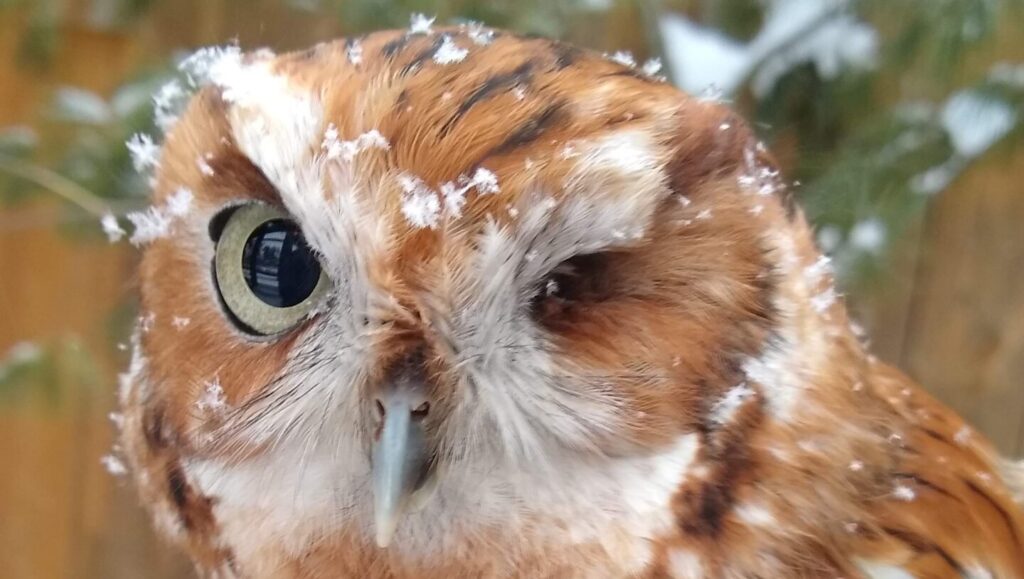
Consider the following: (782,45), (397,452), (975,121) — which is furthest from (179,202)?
(975,121)

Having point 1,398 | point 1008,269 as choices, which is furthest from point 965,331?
point 1,398

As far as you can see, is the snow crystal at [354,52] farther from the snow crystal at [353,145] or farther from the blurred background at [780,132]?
the blurred background at [780,132]

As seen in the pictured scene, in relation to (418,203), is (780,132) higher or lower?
higher

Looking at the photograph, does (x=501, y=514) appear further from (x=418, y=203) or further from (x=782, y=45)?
(x=782, y=45)

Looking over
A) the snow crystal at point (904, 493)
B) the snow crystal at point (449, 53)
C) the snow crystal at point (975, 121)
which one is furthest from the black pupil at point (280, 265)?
the snow crystal at point (975, 121)

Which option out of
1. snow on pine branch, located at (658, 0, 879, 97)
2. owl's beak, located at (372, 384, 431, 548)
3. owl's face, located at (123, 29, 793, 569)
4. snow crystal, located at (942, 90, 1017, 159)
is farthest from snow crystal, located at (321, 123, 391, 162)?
snow crystal, located at (942, 90, 1017, 159)

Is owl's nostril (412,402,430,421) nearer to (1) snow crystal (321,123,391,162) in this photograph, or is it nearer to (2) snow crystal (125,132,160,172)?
(1) snow crystal (321,123,391,162)

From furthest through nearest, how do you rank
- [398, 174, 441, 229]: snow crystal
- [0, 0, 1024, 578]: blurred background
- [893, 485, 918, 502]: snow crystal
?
[0, 0, 1024, 578]: blurred background → [893, 485, 918, 502]: snow crystal → [398, 174, 441, 229]: snow crystal

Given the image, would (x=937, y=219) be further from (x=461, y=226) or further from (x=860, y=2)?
(x=461, y=226)
